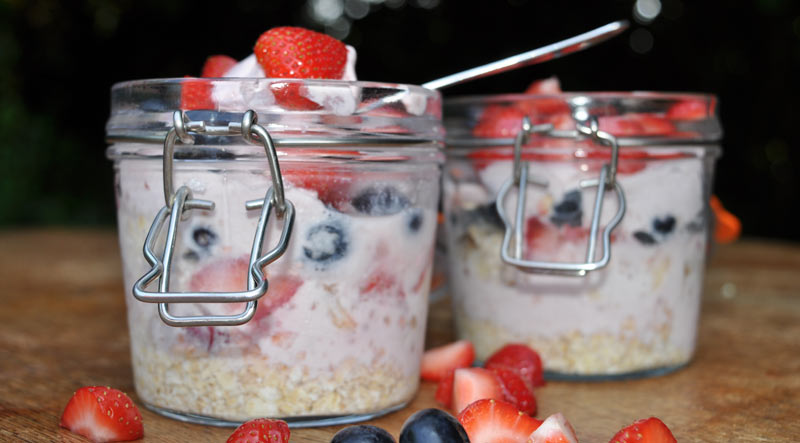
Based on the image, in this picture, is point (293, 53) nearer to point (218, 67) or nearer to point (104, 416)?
point (218, 67)

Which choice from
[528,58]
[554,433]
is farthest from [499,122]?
[554,433]

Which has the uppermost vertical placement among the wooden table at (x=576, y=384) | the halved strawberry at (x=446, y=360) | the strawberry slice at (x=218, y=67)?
the strawberry slice at (x=218, y=67)

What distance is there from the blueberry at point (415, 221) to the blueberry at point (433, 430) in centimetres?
24

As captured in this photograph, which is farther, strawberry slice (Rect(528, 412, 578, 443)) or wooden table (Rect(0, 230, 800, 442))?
wooden table (Rect(0, 230, 800, 442))

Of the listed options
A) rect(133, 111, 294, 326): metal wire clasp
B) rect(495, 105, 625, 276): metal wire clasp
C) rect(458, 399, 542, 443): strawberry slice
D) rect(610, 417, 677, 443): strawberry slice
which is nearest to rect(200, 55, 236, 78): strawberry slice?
rect(133, 111, 294, 326): metal wire clasp

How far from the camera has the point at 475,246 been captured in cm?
112

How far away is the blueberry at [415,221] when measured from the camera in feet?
2.94

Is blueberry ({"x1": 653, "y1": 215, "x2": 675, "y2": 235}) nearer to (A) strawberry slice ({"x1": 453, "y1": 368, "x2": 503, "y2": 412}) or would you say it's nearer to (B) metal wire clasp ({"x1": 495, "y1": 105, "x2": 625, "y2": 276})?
(B) metal wire clasp ({"x1": 495, "y1": 105, "x2": 625, "y2": 276})

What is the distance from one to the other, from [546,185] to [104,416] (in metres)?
0.58

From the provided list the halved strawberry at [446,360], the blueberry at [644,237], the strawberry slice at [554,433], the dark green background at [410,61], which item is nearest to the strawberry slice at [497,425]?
the strawberry slice at [554,433]

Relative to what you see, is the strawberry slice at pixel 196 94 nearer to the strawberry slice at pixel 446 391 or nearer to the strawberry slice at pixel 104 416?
the strawberry slice at pixel 104 416

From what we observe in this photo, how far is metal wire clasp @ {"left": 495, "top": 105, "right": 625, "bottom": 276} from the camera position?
0.98 m

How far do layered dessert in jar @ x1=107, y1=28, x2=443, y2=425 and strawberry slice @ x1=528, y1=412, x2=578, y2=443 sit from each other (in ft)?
0.66

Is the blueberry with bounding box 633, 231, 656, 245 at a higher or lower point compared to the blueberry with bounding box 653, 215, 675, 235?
lower
